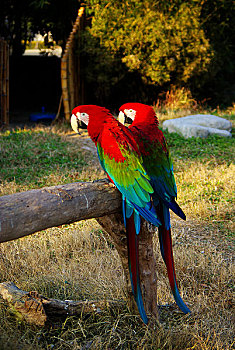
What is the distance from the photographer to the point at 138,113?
231 centimetres

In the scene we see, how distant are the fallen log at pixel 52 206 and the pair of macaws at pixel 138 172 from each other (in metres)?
0.10

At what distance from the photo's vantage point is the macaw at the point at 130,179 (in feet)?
6.13

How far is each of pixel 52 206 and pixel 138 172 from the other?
520 millimetres

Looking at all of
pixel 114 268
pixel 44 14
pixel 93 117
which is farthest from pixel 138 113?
pixel 44 14

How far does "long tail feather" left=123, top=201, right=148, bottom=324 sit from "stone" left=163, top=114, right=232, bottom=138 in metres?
5.08

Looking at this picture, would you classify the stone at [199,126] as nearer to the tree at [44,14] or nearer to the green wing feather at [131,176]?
the tree at [44,14]

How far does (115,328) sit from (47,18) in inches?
347

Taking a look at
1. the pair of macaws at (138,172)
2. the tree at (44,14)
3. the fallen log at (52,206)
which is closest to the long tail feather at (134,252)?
the pair of macaws at (138,172)

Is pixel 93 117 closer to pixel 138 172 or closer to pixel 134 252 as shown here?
pixel 138 172

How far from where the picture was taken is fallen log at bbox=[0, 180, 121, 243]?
5.01ft

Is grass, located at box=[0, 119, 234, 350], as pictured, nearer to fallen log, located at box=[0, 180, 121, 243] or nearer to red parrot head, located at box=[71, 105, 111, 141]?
fallen log, located at box=[0, 180, 121, 243]

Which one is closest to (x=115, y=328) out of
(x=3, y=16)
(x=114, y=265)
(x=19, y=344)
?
(x=19, y=344)

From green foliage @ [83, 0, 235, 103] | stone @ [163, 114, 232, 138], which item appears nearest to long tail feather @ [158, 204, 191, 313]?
stone @ [163, 114, 232, 138]

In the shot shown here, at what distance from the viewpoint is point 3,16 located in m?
10.3
